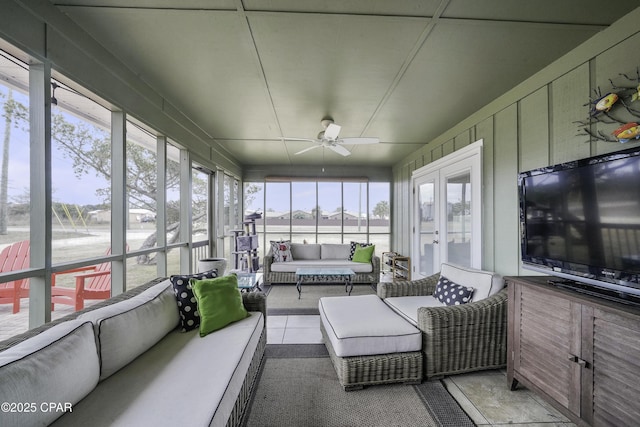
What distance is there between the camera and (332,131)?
339cm

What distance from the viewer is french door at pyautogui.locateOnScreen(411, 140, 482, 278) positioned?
133 inches

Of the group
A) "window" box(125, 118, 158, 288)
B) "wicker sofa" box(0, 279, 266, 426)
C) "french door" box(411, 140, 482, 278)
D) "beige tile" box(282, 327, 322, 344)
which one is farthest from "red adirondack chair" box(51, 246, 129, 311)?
"french door" box(411, 140, 482, 278)

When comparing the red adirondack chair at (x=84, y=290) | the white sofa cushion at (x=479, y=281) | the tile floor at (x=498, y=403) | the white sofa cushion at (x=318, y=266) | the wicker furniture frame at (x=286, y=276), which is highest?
the white sofa cushion at (x=479, y=281)

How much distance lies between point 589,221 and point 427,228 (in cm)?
329

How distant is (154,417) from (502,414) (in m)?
2.07

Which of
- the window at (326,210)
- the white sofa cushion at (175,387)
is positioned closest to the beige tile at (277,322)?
the white sofa cushion at (175,387)

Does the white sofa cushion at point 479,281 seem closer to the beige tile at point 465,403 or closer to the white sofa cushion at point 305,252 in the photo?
the beige tile at point 465,403

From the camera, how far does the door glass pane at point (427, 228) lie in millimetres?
4593

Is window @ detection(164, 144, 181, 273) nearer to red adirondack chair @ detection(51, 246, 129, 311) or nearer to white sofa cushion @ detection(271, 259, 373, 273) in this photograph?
red adirondack chair @ detection(51, 246, 129, 311)

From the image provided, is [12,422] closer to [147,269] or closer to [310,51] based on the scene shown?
[147,269]

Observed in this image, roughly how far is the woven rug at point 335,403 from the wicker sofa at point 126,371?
204mm

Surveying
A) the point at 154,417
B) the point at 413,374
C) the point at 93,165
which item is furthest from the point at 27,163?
the point at 413,374

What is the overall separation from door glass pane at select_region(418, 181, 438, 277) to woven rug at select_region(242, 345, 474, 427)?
2.91 m

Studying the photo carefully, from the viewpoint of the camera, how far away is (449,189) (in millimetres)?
4082
